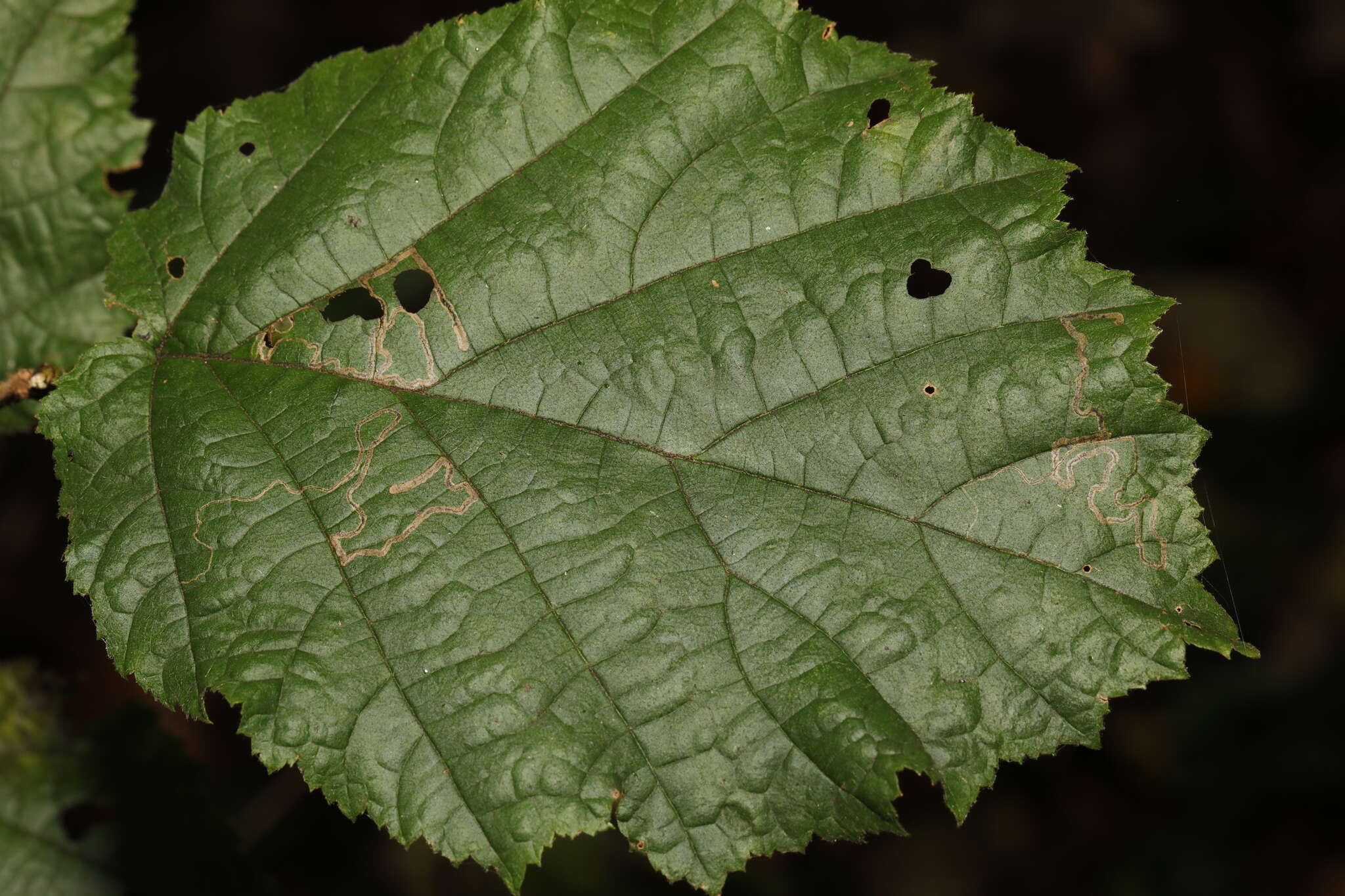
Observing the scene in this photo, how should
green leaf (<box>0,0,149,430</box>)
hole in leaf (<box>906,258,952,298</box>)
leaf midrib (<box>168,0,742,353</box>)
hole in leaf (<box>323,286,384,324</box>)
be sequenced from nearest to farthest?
hole in leaf (<box>906,258,952,298</box>) < leaf midrib (<box>168,0,742,353</box>) < hole in leaf (<box>323,286,384,324</box>) < green leaf (<box>0,0,149,430</box>)

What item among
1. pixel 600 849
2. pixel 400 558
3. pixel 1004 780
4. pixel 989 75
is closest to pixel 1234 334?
pixel 989 75

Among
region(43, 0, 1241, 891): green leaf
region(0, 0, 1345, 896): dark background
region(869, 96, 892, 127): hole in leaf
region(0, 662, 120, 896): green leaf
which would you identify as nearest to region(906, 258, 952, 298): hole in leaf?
region(43, 0, 1241, 891): green leaf

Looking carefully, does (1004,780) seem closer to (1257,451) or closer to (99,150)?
(1257,451)

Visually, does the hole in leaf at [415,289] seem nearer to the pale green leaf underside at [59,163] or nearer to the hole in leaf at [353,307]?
the hole in leaf at [353,307]

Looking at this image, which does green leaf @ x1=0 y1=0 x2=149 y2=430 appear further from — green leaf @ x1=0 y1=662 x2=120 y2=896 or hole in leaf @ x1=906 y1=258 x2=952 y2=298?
hole in leaf @ x1=906 y1=258 x2=952 y2=298

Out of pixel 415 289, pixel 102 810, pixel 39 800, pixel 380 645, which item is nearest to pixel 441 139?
pixel 415 289

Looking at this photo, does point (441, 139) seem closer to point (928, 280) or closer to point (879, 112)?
point (879, 112)
